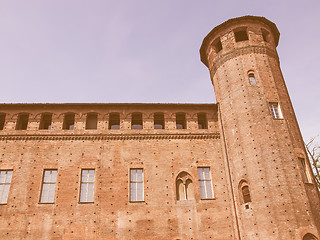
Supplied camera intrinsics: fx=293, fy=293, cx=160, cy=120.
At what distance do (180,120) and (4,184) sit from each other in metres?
9.67

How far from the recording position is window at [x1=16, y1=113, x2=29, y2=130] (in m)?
16.0

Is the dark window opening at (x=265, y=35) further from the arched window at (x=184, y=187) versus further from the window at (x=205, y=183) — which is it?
the arched window at (x=184, y=187)

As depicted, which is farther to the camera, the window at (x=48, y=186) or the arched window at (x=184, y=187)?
the arched window at (x=184, y=187)

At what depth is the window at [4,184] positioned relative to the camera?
45.4ft

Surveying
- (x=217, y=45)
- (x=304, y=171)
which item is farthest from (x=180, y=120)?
(x=304, y=171)

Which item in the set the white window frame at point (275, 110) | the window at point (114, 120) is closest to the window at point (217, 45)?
the white window frame at point (275, 110)

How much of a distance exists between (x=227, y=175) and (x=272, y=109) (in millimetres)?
3985

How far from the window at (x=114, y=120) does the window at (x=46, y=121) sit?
3.34 meters

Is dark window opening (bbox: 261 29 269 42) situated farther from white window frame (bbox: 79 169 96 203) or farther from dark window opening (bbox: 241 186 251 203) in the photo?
white window frame (bbox: 79 169 96 203)

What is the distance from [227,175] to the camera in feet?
47.8

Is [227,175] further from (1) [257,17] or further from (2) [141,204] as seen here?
(1) [257,17]

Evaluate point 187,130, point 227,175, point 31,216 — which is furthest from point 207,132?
point 31,216

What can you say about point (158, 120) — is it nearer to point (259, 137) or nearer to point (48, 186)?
point (259, 137)

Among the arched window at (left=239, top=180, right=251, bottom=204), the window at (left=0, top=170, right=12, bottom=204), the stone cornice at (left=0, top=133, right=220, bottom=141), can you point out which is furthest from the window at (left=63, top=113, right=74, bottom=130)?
the arched window at (left=239, top=180, right=251, bottom=204)
